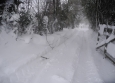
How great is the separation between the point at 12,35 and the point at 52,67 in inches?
141

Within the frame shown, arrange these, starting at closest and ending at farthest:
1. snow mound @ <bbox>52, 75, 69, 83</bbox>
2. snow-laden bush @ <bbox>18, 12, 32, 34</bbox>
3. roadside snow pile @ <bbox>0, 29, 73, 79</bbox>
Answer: snow mound @ <bbox>52, 75, 69, 83</bbox>, roadside snow pile @ <bbox>0, 29, 73, 79</bbox>, snow-laden bush @ <bbox>18, 12, 32, 34</bbox>

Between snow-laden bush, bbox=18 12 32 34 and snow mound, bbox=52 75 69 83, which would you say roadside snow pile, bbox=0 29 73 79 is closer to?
snow-laden bush, bbox=18 12 32 34

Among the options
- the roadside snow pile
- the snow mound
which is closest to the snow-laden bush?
the roadside snow pile

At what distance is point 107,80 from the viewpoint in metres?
3.51

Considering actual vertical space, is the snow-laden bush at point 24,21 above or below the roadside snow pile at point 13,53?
above

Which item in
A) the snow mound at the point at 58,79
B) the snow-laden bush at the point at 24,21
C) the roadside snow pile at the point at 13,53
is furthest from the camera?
the snow-laden bush at the point at 24,21

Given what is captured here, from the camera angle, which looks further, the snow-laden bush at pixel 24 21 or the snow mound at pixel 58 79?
the snow-laden bush at pixel 24 21

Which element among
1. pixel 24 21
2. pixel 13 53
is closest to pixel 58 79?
pixel 13 53

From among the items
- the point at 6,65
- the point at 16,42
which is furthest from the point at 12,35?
the point at 6,65

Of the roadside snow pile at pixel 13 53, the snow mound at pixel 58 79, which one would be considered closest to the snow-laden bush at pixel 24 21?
the roadside snow pile at pixel 13 53

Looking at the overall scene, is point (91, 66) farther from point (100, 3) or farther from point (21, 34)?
point (100, 3)

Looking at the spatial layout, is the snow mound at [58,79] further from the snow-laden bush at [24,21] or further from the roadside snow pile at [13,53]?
the snow-laden bush at [24,21]

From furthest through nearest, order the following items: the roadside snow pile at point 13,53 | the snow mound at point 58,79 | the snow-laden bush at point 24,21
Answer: the snow-laden bush at point 24,21 → the roadside snow pile at point 13,53 → the snow mound at point 58,79

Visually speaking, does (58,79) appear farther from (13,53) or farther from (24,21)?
(24,21)
